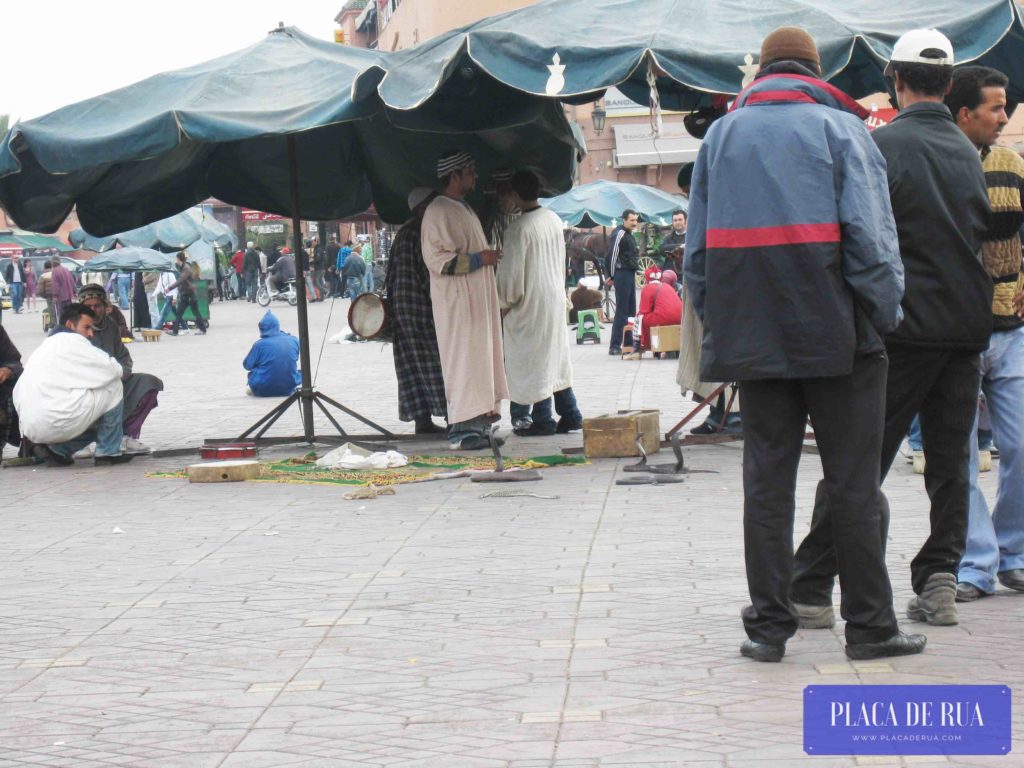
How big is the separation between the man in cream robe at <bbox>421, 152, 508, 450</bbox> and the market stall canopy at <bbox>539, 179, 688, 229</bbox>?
1620cm

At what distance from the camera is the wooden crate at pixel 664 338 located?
18.0 metres

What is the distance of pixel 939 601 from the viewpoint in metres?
5.02

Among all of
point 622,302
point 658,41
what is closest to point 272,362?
point 622,302

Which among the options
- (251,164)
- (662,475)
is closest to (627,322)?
Result: (251,164)

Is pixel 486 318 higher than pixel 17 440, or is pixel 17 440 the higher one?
pixel 486 318

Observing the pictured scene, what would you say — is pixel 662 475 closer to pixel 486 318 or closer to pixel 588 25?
pixel 486 318

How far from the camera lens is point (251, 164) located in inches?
491

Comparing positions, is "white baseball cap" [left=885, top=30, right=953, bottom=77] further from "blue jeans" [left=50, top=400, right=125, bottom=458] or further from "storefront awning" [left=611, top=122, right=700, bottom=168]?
"storefront awning" [left=611, top=122, right=700, bottom=168]

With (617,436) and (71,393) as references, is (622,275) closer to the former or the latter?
(617,436)

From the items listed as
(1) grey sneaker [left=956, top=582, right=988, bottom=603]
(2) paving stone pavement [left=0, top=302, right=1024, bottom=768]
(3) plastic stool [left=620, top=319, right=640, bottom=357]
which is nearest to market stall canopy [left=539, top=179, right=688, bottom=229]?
(3) plastic stool [left=620, top=319, right=640, bottom=357]

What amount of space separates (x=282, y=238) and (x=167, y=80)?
1750 inches

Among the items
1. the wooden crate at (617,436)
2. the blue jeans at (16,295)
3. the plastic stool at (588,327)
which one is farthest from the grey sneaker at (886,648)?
the blue jeans at (16,295)

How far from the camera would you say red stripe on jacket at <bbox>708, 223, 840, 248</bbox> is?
451 centimetres

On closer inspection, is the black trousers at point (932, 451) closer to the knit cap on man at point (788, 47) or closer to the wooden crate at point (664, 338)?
the knit cap on man at point (788, 47)
